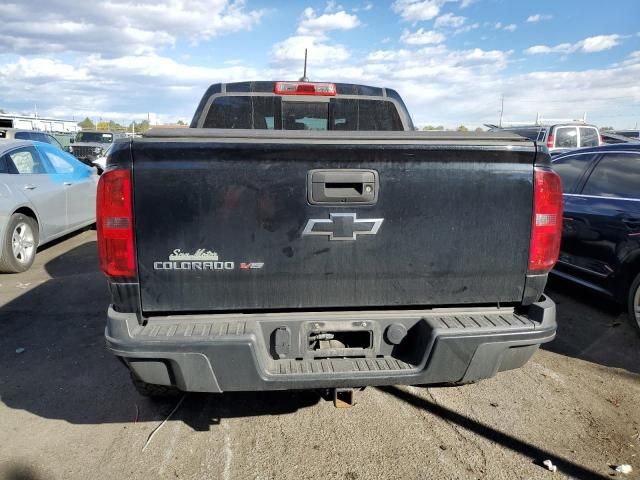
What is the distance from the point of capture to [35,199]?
6.54 meters

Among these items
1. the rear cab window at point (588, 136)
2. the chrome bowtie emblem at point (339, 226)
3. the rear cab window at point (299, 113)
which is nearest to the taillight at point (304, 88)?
the rear cab window at point (299, 113)

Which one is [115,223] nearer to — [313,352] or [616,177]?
[313,352]

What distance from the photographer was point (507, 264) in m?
2.47

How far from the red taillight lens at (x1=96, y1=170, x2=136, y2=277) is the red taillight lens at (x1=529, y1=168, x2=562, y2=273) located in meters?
1.94

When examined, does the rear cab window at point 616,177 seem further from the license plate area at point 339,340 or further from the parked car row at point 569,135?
the parked car row at point 569,135

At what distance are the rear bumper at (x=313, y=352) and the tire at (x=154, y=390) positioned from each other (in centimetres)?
57

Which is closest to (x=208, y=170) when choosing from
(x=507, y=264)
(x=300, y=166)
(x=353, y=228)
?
(x=300, y=166)

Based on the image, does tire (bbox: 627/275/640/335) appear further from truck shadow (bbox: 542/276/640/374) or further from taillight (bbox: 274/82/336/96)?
taillight (bbox: 274/82/336/96)

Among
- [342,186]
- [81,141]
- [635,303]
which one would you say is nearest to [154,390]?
[342,186]

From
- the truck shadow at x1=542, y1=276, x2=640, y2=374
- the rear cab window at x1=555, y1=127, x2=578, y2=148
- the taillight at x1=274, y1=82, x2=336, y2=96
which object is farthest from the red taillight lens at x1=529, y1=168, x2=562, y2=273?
the rear cab window at x1=555, y1=127, x2=578, y2=148

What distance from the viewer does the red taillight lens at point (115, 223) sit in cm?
221

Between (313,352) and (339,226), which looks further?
(313,352)

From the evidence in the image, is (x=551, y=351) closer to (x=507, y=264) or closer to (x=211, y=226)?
(x=507, y=264)

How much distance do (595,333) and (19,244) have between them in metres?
6.66
